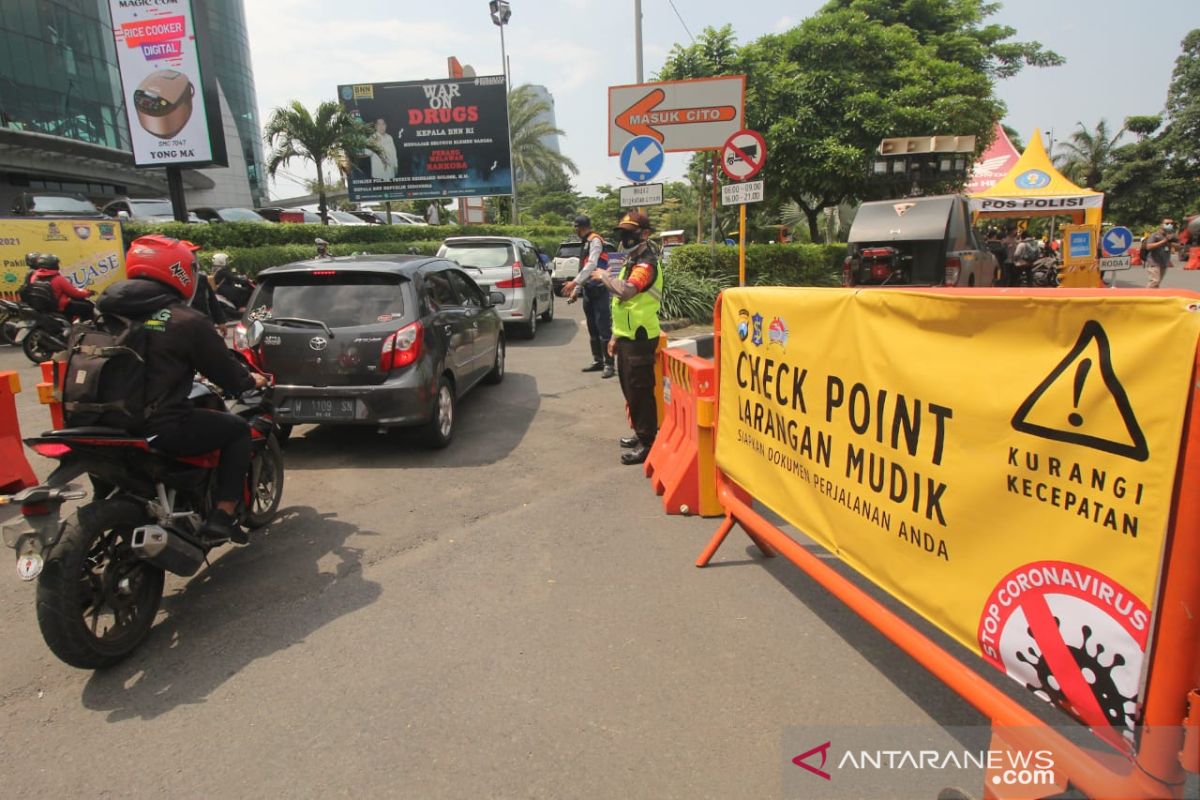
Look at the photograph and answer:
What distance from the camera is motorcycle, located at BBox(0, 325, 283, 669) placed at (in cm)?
295

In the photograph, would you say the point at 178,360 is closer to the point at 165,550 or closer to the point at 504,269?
the point at 165,550

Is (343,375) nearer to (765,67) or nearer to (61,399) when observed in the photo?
(61,399)

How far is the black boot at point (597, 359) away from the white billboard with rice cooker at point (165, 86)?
14446mm

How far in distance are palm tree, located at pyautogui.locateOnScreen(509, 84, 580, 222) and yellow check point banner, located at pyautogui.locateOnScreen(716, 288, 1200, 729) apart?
37.1 metres

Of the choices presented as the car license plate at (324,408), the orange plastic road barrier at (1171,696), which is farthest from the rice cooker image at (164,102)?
the orange plastic road barrier at (1171,696)

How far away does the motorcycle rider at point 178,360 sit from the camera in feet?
11.0

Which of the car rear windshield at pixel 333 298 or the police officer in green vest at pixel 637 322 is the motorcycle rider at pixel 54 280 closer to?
the car rear windshield at pixel 333 298

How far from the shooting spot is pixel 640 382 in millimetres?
5805

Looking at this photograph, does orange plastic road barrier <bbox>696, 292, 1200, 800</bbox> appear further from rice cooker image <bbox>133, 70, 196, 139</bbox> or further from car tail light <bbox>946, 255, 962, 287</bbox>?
rice cooker image <bbox>133, 70, 196, 139</bbox>

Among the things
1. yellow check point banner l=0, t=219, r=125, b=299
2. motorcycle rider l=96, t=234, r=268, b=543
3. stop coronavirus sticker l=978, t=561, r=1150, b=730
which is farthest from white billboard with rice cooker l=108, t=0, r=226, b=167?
stop coronavirus sticker l=978, t=561, r=1150, b=730

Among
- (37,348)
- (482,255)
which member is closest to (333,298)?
(482,255)

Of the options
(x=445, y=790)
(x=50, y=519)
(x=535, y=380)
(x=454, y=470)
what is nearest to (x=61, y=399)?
(x=50, y=519)

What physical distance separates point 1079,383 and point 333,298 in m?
5.48

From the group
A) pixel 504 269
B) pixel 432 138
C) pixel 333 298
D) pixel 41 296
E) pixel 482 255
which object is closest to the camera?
pixel 333 298
